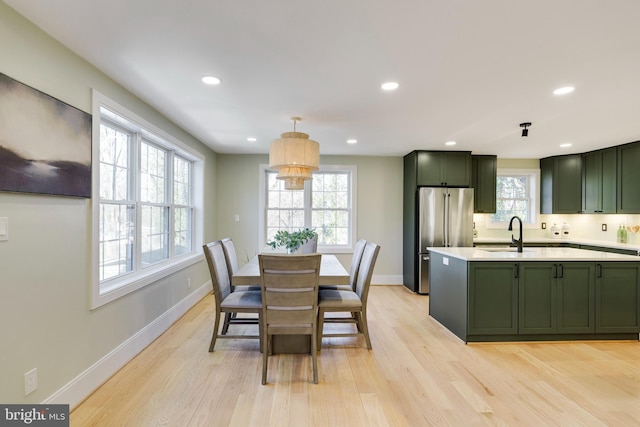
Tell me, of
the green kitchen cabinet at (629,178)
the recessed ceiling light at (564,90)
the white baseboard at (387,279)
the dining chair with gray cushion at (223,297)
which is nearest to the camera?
the recessed ceiling light at (564,90)

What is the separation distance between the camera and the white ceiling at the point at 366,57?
1.67 meters

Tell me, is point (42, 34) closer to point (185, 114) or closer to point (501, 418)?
point (185, 114)

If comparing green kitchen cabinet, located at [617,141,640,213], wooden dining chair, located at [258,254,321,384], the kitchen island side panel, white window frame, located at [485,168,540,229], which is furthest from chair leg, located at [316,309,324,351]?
green kitchen cabinet, located at [617,141,640,213]

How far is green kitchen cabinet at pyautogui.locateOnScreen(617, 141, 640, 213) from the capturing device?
4594 millimetres

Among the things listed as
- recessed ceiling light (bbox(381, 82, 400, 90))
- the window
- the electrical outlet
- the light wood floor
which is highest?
recessed ceiling light (bbox(381, 82, 400, 90))

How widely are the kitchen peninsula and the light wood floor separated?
0.49 feet

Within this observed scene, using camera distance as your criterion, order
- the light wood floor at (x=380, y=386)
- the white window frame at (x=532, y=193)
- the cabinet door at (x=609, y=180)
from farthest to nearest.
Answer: the white window frame at (x=532, y=193) < the cabinet door at (x=609, y=180) < the light wood floor at (x=380, y=386)

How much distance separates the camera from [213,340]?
9.59 ft

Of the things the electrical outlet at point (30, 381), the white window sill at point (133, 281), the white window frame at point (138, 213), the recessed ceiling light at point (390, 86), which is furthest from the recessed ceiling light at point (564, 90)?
the electrical outlet at point (30, 381)

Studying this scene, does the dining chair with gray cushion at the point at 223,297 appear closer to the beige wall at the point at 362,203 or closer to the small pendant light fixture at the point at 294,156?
the small pendant light fixture at the point at 294,156

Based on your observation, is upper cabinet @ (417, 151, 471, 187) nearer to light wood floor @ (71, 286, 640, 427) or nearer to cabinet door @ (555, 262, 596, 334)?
cabinet door @ (555, 262, 596, 334)

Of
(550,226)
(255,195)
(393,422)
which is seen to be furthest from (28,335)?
(550,226)

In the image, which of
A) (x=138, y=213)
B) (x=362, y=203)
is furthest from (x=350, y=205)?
(x=138, y=213)

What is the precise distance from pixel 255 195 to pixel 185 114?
2.33 m
